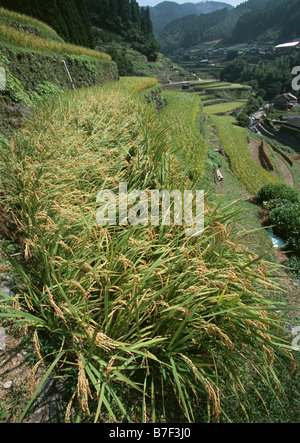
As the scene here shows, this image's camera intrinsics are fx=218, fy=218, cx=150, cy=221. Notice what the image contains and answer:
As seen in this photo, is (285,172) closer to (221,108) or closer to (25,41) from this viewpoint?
(25,41)

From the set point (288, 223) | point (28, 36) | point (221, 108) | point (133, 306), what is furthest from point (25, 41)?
point (221, 108)

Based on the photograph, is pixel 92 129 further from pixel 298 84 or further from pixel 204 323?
pixel 298 84

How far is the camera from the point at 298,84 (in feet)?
198

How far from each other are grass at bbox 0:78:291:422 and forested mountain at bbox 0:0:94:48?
52.7 feet

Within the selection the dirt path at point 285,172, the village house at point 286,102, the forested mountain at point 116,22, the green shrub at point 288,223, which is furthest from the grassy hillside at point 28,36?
the village house at point 286,102

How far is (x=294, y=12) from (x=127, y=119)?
183607 mm

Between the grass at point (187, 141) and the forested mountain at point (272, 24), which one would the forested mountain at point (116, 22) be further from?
the forested mountain at point (272, 24)

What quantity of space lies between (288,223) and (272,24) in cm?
19191

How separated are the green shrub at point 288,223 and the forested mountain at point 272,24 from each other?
6005 inches

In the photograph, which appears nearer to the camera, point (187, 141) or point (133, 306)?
point (133, 306)

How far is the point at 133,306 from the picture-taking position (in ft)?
5.07

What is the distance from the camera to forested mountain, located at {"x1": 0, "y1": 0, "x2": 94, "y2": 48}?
12742mm

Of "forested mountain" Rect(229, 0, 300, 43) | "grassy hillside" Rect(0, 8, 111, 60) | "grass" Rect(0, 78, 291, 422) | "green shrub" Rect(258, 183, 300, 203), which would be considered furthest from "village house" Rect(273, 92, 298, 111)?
"forested mountain" Rect(229, 0, 300, 43)

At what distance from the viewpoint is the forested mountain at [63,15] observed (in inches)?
502
